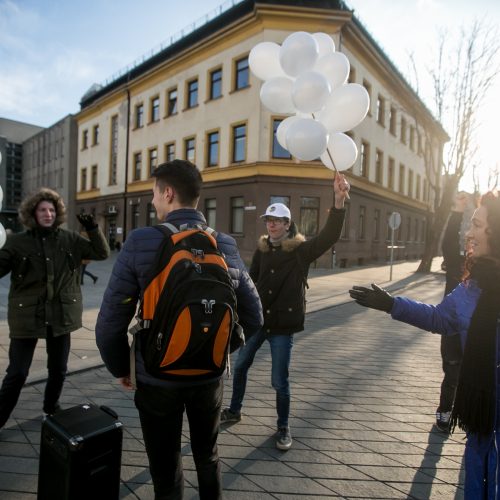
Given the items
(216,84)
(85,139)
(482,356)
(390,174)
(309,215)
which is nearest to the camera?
(482,356)

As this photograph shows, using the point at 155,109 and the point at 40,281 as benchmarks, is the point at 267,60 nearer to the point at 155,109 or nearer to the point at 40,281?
the point at 40,281

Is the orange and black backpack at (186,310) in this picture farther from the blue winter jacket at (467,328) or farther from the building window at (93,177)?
the building window at (93,177)

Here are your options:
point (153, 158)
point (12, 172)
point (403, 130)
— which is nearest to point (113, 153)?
point (153, 158)

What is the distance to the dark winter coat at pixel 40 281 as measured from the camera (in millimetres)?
3039

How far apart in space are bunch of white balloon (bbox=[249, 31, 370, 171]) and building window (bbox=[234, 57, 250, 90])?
18165 mm

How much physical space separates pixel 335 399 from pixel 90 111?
1398 inches

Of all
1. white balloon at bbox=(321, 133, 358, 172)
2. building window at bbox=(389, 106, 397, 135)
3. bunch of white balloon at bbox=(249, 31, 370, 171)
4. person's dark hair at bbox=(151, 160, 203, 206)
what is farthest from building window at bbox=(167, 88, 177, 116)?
person's dark hair at bbox=(151, 160, 203, 206)

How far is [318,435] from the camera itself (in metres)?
3.26

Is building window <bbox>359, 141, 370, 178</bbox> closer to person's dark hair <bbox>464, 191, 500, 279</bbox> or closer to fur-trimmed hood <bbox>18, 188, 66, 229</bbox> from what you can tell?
fur-trimmed hood <bbox>18, 188, 66, 229</bbox>

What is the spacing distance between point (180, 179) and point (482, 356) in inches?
63.9

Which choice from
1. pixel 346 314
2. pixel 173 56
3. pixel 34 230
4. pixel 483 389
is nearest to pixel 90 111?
pixel 173 56

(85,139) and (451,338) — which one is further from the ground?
(85,139)

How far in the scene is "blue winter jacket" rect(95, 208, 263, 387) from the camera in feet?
5.71

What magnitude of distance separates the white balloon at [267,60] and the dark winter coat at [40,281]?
224 centimetres
